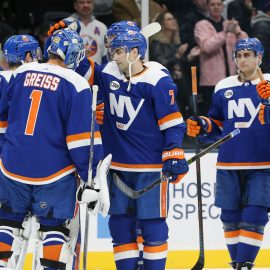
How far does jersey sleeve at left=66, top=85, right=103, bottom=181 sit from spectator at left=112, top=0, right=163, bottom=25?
2.55 m

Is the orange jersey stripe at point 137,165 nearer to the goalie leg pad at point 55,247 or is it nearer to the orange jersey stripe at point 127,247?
the orange jersey stripe at point 127,247

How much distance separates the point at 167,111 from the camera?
489 cm

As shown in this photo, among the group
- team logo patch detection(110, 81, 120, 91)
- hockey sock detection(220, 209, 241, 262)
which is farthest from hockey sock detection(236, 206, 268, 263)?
team logo patch detection(110, 81, 120, 91)

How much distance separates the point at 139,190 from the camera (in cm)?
499

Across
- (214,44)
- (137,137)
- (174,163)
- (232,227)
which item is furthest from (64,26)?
(214,44)

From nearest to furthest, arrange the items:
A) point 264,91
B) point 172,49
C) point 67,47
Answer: point 67,47 → point 264,91 → point 172,49

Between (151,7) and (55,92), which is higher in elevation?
(151,7)

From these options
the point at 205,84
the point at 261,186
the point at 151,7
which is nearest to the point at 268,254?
the point at 261,186

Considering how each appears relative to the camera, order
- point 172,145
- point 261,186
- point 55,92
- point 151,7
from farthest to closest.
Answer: point 151,7, point 261,186, point 172,145, point 55,92

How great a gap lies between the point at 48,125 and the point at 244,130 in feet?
4.55

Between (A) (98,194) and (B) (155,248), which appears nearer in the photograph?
(A) (98,194)

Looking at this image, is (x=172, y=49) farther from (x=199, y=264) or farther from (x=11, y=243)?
(x=11, y=243)

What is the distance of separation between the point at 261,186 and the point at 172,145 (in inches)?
28.5

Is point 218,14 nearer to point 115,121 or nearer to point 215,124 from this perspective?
point 215,124
